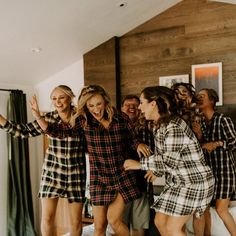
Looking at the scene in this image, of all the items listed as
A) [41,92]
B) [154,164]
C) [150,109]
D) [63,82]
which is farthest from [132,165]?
[41,92]

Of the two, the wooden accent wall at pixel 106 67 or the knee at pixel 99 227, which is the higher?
the wooden accent wall at pixel 106 67

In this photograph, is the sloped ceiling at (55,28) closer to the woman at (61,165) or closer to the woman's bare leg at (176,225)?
the woman at (61,165)

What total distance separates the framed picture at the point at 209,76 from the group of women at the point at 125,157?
38.4 inches

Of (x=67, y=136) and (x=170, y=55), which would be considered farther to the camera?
(x=170, y=55)

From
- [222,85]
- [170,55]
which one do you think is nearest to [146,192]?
[222,85]

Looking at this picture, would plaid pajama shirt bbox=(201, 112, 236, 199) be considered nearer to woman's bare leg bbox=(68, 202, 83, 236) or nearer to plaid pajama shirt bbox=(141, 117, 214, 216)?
plaid pajama shirt bbox=(141, 117, 214, 216)

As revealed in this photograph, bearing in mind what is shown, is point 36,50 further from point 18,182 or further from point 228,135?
point 228,135

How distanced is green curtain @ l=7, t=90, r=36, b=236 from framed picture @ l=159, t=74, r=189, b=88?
6.19 feet

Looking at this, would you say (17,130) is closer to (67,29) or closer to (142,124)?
(142,124)

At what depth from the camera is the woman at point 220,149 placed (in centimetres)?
280

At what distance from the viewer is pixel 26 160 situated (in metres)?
4.90

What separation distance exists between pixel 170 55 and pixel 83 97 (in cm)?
189

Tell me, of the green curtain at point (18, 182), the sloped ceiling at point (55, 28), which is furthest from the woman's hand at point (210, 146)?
the green curtain at point (18, 182)

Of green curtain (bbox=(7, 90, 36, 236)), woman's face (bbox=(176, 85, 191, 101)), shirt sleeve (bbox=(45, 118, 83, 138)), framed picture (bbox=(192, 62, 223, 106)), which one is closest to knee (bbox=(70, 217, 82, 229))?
shirt sleeve (bbox=(45, 118, 83, 138))
